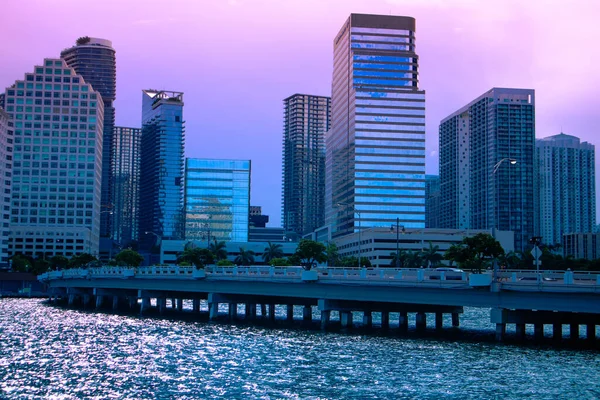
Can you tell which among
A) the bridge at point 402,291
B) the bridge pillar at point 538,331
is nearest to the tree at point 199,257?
the bridge at point 402,291

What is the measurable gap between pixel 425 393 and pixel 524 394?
607 centimetres

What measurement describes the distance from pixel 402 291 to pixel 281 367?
24.5 meters

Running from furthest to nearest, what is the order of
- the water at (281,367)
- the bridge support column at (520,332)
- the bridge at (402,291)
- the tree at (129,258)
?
the tree at (129,258) → the bridge support column at (520,332) → the bridge at (402,291) → the water at (281,367)

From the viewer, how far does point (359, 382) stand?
49406 mm

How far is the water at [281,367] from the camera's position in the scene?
1826 inches

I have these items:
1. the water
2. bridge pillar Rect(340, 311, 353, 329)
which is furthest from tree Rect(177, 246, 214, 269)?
the water

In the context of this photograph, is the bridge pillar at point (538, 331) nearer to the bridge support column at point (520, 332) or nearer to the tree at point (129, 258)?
the bridge support column at point (520, 332)

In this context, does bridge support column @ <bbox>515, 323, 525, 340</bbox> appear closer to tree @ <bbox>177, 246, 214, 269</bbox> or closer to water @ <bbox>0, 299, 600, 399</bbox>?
water @ <bbox>0, 299, 600, 399</bbox>

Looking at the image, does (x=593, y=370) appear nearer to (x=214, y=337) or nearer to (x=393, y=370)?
(x=393, y=370)

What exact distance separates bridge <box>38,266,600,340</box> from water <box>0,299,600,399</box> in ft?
13.6

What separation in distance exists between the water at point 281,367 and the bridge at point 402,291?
4144 mm

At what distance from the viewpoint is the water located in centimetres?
4638

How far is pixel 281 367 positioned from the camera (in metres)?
55.8

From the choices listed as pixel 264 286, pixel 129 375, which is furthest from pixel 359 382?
pixel 264 286
